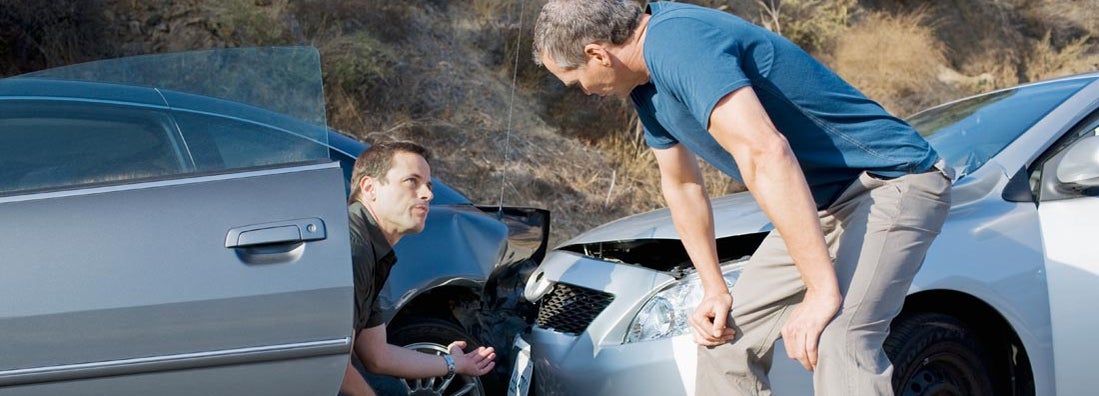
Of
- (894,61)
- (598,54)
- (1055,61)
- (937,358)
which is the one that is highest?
(598,54)

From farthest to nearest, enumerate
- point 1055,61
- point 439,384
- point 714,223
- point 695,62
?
point 1055,61, point 439,384, point 714,223, point 695,62

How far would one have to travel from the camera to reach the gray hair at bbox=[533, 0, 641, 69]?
2.77 m

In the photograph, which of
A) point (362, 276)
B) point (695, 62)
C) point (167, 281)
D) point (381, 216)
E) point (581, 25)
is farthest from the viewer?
point (381, 216)

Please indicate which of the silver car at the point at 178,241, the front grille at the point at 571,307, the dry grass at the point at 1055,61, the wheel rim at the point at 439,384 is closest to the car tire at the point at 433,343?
the wheel rim at the point at 439,384

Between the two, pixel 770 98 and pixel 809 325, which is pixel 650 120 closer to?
pixel 770 98

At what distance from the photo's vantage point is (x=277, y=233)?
9.77ft

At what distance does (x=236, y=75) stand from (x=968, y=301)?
93.7 inches

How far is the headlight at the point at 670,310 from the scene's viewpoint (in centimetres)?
376

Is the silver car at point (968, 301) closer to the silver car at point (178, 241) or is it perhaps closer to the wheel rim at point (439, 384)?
the wheel rim at point (439, 384)

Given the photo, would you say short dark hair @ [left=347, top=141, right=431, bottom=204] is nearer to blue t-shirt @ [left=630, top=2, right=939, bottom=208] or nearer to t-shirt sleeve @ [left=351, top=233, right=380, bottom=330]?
t-shirt sleeve @ [left=351, top=233, right=380, bottom=330]

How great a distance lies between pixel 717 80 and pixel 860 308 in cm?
66

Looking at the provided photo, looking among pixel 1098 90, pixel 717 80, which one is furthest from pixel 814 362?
pixel 1098 90

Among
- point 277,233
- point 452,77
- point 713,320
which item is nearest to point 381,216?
point 277,233

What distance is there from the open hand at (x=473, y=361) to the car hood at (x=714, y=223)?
740 millimetres
